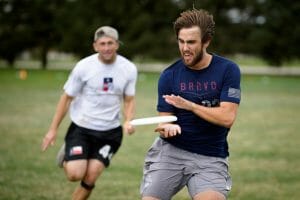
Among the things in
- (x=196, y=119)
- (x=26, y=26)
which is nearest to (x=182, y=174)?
(x=196, y=119)

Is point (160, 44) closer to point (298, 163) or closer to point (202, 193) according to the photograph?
point (298, 163)

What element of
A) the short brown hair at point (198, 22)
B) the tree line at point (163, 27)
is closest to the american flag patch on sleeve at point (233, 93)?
the short brown hair at point (198, 22)

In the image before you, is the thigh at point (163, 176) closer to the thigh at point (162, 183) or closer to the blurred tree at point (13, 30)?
the thigh at point (162, 183)

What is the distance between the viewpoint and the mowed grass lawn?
859 cm

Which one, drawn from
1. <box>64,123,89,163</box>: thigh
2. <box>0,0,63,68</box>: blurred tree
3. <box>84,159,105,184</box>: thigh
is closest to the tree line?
<box>0,0,63,68</box>: blurred tree

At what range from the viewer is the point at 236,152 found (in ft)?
40.3

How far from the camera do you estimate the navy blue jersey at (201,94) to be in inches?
197

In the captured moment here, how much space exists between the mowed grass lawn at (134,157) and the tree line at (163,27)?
29960 millimetres

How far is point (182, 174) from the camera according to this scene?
523 centimetres

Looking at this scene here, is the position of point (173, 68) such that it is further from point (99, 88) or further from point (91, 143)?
point (91, 143)

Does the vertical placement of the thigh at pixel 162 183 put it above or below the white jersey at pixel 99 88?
below

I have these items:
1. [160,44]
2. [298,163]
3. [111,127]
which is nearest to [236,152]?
[298,163]

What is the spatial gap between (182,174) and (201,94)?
758 mm

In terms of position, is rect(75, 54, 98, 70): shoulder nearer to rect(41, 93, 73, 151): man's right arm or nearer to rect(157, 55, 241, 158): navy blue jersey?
rect(41, 93, 73, 151): man's right arm
